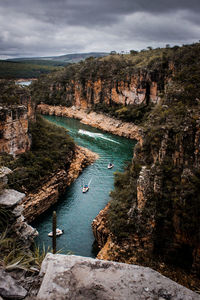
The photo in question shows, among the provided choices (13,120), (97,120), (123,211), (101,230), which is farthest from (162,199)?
(97,120)

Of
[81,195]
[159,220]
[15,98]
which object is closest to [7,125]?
[15,98]

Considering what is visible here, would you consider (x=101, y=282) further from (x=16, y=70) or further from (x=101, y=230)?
(x=16, y=70)

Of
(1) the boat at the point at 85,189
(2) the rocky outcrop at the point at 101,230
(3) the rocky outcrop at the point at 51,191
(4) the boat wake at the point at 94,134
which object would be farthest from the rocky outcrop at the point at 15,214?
(4) the boat wake at the point at 94,134

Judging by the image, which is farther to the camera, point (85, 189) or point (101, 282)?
point (85, 189)

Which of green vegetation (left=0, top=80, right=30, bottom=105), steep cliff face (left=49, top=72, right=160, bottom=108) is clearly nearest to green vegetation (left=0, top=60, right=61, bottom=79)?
steep cliff face (left=49, top=72, right=160, bottom=108)

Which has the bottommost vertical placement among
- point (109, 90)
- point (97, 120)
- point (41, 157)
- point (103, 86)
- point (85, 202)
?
point (85, 202)

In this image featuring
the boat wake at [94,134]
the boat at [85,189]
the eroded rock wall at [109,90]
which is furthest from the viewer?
the eroded rock wall at [109,90]

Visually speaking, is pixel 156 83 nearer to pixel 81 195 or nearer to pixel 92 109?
pixel 92 109

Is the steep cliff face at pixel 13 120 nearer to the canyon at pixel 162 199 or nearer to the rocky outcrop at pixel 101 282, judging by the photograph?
the canyon at pixel 162 199
